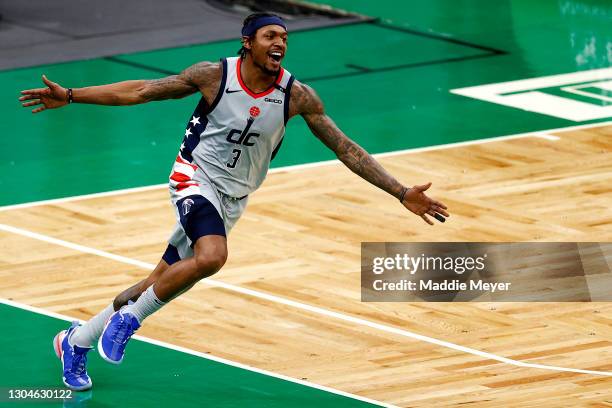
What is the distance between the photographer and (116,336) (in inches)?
397

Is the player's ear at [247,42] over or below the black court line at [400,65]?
below

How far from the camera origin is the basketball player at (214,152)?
10109 mm

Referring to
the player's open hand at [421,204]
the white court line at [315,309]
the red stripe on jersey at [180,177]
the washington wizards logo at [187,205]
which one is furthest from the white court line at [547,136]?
the washington wizards logo at [187,205]

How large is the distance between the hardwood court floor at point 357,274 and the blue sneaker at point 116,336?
1256mm

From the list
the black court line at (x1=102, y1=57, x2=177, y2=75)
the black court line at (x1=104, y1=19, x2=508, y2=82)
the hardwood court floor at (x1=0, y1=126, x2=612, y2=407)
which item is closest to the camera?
the hardwood court floor at (x1=0, y1=126, x2=612, y2=407)

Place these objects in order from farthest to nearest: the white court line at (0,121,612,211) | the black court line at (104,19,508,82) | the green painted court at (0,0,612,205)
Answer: the black court line at (104,19,508,82)
the green painted court at (0,0,612,205)
the white court line at (0,121,612,211)

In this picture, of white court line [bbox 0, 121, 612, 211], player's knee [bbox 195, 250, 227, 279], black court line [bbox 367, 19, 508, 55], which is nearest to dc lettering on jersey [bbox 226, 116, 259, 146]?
player's knee [bbox 195, 250, 227, 279]

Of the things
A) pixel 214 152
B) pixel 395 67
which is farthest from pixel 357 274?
pixel 395 67

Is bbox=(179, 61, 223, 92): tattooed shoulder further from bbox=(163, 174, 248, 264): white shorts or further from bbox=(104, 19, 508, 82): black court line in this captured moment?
bbox=(104, 19, 508, 82): black court line

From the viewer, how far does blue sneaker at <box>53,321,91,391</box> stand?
10453 millimetres

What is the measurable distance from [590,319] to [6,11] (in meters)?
12.6

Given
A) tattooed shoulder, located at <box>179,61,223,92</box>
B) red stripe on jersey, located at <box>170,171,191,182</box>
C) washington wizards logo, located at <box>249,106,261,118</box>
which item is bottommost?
red stripe on jersey, located at <box>170,171,191,182</box>

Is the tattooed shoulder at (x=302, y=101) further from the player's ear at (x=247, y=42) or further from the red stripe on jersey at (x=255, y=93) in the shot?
the player's ear at (x=247, y=42)

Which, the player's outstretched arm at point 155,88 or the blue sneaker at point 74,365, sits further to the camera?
the blue sneaker at point 74,365
